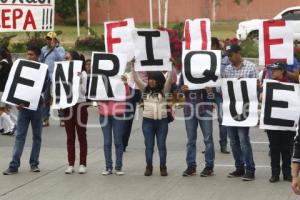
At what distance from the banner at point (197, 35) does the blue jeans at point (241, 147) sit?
4.09ft

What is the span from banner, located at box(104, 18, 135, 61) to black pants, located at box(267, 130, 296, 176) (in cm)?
238

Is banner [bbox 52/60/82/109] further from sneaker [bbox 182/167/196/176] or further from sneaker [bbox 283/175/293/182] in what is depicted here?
sneaker [bbox 283/175/293/182]

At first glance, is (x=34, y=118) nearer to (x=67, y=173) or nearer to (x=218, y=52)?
(x=67, y=173)

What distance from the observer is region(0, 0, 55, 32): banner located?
54.3 ft

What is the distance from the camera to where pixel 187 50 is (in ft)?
38.0

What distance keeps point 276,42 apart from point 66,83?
3.03 metres

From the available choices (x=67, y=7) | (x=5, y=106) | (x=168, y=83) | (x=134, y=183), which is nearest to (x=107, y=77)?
(x=168, y=83)

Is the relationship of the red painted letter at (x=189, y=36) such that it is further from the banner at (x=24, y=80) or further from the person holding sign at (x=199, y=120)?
the banner at (x=24, y=80)

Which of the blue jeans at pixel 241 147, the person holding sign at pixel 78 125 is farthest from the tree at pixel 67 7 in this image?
the blue jeans at pixel 241 147

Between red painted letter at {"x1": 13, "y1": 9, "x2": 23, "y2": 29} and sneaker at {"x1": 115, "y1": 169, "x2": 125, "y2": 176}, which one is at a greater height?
red painted letter at {"x1": 13, "y1": 9, "x2": 23, "y2": 29}

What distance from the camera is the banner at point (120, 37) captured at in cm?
1173

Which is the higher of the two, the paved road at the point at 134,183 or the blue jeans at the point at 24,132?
the blue jeans at the point at 24,132

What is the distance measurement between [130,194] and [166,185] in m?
0.70

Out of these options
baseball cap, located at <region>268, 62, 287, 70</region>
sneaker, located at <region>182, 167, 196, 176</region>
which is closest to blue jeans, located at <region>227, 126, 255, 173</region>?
sneaker, located at <region>182, 167, 196, 176</region>
